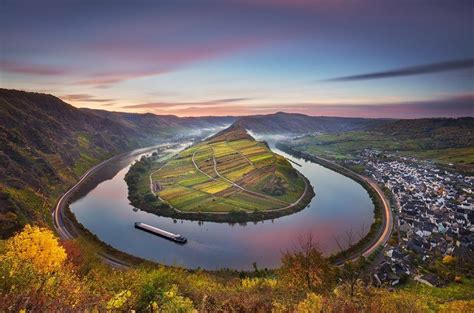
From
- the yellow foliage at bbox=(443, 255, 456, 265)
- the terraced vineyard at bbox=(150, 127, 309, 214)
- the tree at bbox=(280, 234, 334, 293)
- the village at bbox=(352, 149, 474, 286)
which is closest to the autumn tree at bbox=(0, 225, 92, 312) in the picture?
the tree at bbox=(280, 234, 334, 293)

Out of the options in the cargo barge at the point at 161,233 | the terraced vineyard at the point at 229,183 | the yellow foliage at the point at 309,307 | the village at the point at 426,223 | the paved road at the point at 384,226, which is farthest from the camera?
the terraced vineyard at the point at 229,183

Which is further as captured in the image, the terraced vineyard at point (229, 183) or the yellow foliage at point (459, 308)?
the terraced vineyard at point (229, 183)

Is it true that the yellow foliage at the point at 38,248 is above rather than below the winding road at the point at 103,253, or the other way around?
above

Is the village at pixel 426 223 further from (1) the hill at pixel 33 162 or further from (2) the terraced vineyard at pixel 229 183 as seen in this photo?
(1) the hill at pixel 33 162

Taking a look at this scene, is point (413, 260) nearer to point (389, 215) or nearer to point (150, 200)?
point (389, 215)

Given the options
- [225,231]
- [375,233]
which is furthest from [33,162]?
[375,233]

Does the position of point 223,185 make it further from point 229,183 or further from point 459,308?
point 459,308

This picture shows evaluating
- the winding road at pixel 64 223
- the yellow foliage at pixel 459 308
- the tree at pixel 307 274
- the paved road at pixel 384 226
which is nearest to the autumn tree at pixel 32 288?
the tree at pixel 307 274

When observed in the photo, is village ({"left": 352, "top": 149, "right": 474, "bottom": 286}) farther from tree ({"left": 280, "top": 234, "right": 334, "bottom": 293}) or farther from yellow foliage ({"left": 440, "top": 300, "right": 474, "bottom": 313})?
yellow foliage ({"left": 440, "top": 300, "right": 474, "bottom": 313})
